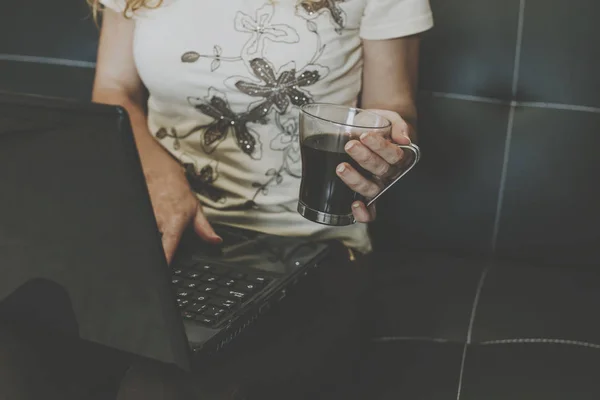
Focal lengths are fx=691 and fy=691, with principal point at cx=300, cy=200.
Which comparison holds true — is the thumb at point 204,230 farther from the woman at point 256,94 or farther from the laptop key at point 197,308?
the laptop key at point 197,308

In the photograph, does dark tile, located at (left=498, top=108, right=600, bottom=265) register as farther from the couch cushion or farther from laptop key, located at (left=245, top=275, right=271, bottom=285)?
laptop key, located at (left=245, top=275, right=271, bottom=285)

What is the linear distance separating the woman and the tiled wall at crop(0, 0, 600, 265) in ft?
0.61

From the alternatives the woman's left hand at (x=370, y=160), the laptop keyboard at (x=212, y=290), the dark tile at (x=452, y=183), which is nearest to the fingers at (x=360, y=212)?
the woman's left hand at (x=370, y=160)

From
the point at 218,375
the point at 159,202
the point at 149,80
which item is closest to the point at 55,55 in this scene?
the point at 149,80

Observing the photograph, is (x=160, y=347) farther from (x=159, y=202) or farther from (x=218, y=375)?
(x=159, y=202)

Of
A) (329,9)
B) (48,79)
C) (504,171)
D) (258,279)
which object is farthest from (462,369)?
(48,79)

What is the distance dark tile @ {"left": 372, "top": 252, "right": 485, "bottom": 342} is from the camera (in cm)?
102

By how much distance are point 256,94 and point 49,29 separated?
63 centimetres

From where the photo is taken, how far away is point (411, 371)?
2.99ft

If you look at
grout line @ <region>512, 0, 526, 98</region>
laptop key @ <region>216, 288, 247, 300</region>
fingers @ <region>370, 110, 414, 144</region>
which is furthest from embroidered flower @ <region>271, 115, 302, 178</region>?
grout line @ <region>512, 0, 526, 98</region>

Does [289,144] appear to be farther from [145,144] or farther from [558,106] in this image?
[558,106]

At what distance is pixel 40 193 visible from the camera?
53 cm

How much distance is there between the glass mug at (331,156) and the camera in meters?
0.75

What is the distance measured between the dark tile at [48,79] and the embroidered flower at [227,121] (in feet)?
1.54
